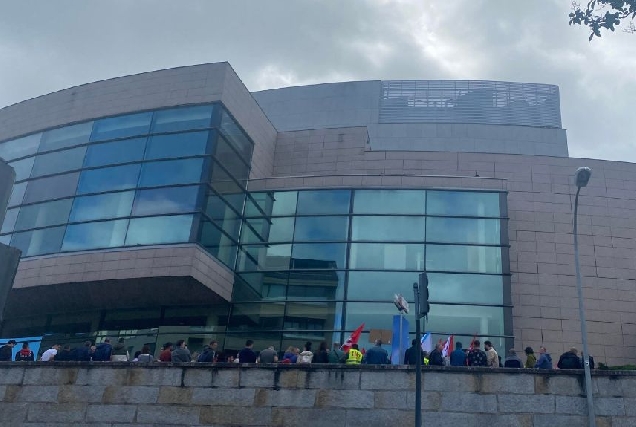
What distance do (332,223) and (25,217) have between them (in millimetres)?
11821

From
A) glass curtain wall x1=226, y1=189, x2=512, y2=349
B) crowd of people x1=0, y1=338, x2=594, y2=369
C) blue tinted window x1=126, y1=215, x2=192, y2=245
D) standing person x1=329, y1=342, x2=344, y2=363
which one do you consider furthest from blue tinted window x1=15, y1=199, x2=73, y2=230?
standing person x1=329, y1=342, x2=344, y2=363

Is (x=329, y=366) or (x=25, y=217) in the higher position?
(x=25, y=217)

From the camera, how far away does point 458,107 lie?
41906 mm

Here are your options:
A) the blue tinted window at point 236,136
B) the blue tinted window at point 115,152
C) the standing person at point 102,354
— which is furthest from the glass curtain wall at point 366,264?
the standing person at point 102,354

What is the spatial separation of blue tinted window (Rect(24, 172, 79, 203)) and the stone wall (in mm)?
11350

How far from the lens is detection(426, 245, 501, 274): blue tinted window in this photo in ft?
86.0

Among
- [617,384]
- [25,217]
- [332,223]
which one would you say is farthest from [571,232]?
[25,217]

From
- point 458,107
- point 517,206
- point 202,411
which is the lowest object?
point 202,411

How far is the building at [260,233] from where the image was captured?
25.4 m

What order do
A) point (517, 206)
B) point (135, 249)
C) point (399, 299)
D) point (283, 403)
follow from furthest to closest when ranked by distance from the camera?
point (517, 206) < point (135, 249) < point (283, 403) < point (399, 299)

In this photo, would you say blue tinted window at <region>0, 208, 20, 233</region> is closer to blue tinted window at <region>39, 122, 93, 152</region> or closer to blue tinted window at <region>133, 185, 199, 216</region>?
blue tinted window at <region>39, 122, 93, 152</region>

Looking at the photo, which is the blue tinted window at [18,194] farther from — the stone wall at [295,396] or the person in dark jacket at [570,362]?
the person in dark jacket at [570,362]

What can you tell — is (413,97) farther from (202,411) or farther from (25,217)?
(202,411)

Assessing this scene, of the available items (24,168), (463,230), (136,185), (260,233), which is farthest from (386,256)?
(24,168)
